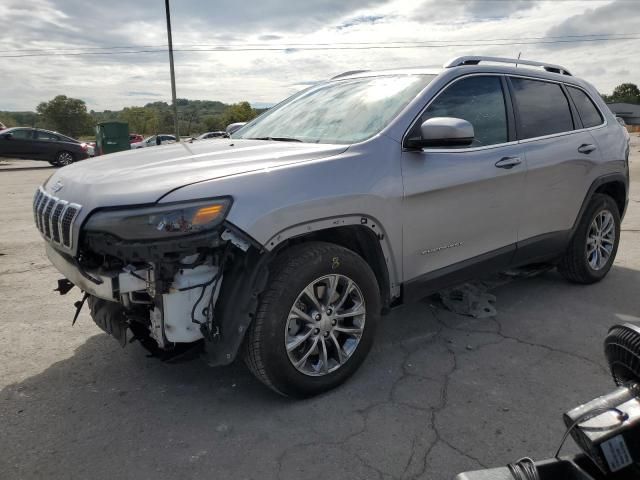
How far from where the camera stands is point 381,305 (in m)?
3.14

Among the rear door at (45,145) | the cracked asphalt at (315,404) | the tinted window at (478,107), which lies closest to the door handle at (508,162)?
the tinted window at (478,107)

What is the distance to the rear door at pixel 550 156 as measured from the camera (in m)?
3.93

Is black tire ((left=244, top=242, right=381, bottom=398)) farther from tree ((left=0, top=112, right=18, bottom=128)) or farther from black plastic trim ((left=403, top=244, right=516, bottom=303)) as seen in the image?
tree ((left=0, top=112, right=18, bottom=128))

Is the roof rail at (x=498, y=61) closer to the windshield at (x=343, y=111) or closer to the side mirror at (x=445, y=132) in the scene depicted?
the windshield at (x=343, y=111)

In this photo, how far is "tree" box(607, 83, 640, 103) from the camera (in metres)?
103

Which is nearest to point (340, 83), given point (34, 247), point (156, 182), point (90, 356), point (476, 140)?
point (476, 140)

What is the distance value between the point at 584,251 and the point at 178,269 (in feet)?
12.2

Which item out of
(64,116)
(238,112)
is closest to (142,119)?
(64,116)

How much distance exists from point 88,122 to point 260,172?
103384mm

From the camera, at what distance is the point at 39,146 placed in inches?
799

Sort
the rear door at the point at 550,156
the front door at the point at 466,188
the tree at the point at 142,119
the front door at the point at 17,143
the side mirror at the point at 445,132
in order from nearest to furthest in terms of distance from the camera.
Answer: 1. the side mirror at the point at 445,132
2. the front door at the point at 466,188
3. the rear door at the point at 550,156
4. the front door at the point at 17,143
5. the tree at the point at 142,119

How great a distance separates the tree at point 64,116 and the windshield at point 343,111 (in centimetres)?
9760

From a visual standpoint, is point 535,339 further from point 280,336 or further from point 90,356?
point 90,356

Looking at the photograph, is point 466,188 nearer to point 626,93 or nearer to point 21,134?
point 21,134
